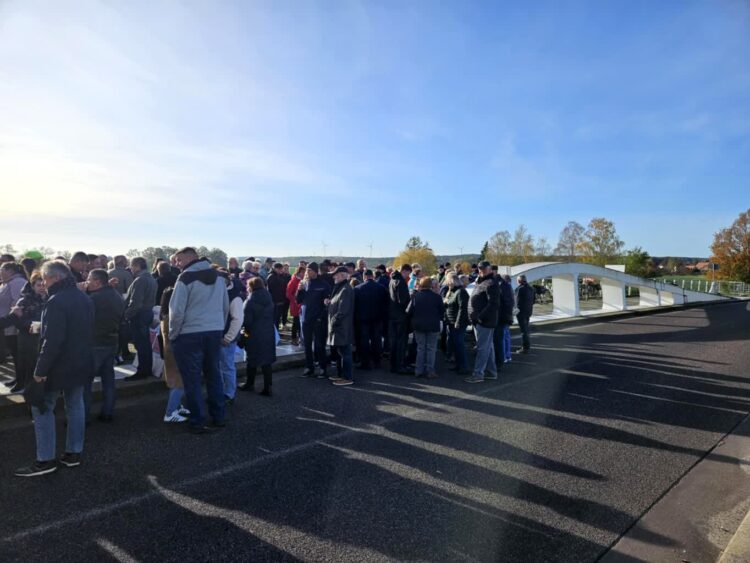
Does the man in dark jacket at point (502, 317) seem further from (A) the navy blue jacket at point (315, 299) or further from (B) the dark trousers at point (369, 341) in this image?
(A) the navy blue jacket at point (315, 299)

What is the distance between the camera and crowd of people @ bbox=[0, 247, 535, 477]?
426 centimetres

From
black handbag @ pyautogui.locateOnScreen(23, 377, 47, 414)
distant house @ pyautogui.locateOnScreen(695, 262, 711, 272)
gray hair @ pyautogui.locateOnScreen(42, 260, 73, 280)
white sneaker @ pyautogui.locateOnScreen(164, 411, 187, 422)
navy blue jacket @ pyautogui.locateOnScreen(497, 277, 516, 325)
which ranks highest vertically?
distant house @ pyautogui.locateOnScreen(695, 262, 711, 272)

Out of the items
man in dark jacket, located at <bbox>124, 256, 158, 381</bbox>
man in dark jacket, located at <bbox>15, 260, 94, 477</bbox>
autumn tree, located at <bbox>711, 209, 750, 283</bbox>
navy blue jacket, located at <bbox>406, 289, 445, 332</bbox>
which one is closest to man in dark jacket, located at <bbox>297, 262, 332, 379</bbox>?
navy blue jacket, located at <bbox>406, 289, 445, 332</bbox>

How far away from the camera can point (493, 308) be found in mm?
8031

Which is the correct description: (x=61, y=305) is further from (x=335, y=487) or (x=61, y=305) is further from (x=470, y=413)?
(x=470, y=413)

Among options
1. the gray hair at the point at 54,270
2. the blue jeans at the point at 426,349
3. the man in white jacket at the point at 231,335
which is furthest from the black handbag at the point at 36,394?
the blue jeans at the point at 426,349

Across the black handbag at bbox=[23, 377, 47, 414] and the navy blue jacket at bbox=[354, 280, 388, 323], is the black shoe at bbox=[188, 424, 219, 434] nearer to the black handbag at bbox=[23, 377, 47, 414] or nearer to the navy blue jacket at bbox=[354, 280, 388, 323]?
the black handbag at bbox=[23, 377, 47, 414]

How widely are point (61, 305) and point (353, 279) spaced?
19.5 feet

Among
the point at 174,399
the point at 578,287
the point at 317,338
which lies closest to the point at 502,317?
the point at 317,338

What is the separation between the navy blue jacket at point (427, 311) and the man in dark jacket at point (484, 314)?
2.07 ft

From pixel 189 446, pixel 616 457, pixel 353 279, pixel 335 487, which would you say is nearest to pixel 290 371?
pixel 353 279

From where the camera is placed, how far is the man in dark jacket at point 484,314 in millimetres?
8039

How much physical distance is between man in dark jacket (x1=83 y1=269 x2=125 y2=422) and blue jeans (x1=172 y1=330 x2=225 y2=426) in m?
0.80

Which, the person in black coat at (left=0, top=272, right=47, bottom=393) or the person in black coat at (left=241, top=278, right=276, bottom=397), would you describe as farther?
the person in black coat at (left=241, top=278, right=276, bottom=397)
